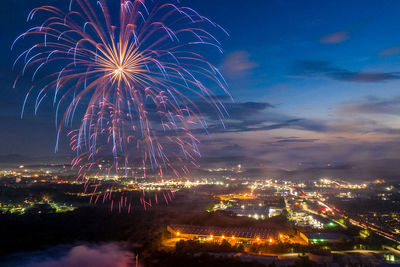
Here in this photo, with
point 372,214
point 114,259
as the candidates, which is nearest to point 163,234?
point 114,259

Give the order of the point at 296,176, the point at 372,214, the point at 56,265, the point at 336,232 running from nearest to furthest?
the point at 56,265
the point at 336,232
the point at 372,214
the point at 296,176

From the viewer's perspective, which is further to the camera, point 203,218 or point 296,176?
point 296,176

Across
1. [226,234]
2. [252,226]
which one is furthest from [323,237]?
[226,234]

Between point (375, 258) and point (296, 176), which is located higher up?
point (296, 176)

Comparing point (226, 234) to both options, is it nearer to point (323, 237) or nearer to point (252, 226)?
point (252, 226)

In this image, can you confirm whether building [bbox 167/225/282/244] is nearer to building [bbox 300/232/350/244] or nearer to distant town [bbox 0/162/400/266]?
distant town [bbox 0/162/400/266]

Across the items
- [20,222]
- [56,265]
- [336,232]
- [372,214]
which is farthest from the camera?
[372,214]

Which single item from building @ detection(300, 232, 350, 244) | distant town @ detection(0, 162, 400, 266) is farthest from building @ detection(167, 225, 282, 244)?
building @ detection(300, 232, 350, 244)

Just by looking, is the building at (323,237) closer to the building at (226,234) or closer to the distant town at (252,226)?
the distant town at (252,226)

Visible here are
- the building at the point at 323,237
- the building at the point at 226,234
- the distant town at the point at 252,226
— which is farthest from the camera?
the building at the point at 323,237

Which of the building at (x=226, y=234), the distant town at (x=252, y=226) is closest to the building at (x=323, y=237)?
the distant town at (x=252, y=226)

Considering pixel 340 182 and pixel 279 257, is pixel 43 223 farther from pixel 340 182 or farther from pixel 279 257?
A: pixel 340 182
